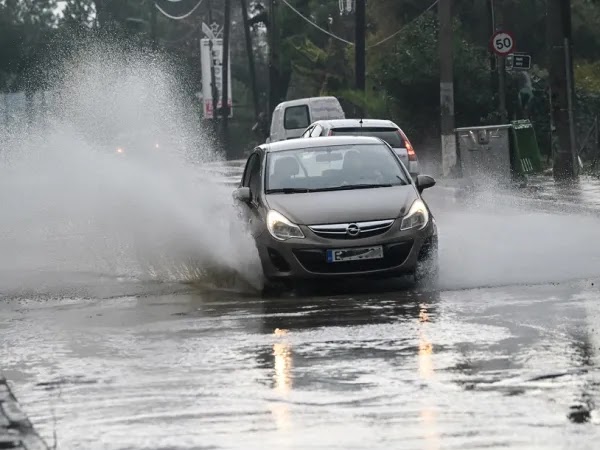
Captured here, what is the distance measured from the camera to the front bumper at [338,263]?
1457 cm

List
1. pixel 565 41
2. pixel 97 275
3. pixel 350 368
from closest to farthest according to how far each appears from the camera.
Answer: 1. pixel 350 368
2. pixel 97 275
3. pixel 565 41

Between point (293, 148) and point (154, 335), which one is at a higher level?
point (293, 148)

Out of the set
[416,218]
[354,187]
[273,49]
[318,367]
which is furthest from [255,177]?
[273,49]

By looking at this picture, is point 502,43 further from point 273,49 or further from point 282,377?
point 273,49

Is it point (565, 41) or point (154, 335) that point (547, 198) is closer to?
point (565, 41)

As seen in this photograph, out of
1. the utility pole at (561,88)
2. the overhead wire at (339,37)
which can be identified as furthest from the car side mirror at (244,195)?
the overhead wire at (339,37)

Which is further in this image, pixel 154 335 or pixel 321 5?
pixel 321 5

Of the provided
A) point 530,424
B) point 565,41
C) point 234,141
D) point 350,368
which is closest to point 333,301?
point 350,368

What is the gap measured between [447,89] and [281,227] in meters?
24.0

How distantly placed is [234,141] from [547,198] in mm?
70587

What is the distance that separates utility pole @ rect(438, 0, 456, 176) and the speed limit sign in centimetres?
184

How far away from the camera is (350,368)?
400 inches

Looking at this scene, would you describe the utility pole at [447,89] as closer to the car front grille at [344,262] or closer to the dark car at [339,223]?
the dark car at [339,223]

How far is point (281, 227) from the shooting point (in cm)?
1482
